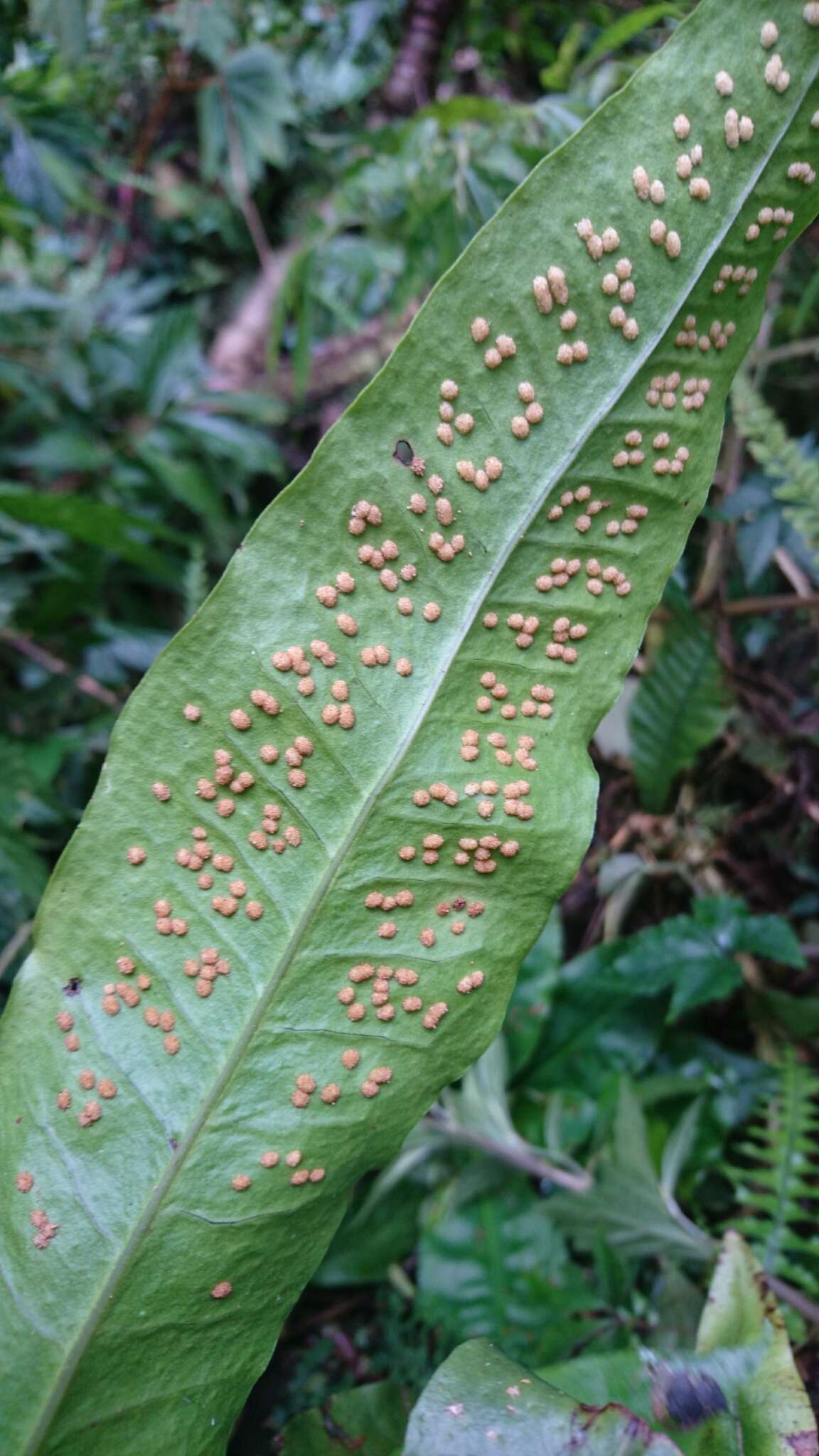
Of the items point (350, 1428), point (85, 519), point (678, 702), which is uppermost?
point (85, 519)

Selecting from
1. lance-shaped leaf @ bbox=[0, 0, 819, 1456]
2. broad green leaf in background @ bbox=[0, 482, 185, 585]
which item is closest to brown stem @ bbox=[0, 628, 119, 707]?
broad green leaf in background @ bbox=[0, 482, 185, 585]

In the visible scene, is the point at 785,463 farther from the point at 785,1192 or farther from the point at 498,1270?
the point at 498,1270

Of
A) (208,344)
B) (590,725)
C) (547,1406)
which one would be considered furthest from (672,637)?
(208,344)

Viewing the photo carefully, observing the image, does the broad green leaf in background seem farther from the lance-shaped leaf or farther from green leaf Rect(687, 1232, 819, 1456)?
green leaf Rect(687, 1232, 819, 1456)

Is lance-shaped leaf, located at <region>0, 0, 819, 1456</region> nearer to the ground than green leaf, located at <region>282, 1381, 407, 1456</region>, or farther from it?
farther from it

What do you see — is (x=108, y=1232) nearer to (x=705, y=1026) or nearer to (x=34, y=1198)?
(x=34, y=1198)

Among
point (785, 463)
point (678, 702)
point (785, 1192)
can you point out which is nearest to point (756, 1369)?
point (785, 1192)
